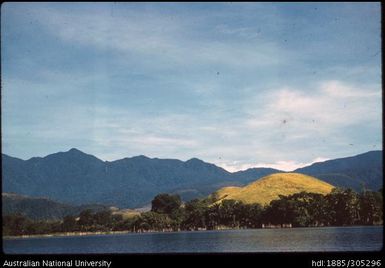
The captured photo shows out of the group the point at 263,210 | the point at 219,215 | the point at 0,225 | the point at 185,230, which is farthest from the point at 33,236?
the point at 0,225

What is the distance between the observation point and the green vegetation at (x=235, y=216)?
11975 centimetres

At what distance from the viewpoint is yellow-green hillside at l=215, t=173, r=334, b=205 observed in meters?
171

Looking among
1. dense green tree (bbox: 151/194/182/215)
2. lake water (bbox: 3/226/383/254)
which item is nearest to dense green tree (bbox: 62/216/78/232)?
dense green tree (bbox: 151/194/182/215)

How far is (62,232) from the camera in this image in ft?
549

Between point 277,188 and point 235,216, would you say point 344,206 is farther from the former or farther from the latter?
point 277,188

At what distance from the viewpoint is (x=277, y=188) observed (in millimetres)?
177625

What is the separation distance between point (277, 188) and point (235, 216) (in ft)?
137

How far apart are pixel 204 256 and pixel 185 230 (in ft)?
500

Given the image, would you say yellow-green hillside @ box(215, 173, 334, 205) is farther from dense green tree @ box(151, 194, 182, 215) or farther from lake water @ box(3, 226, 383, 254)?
lake water @ box(3, 226, 383, 254)

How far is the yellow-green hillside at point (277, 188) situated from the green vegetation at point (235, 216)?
15.5m

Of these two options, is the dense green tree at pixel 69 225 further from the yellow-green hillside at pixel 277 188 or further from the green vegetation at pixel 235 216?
the yellow-green hillside at pixel 277 188

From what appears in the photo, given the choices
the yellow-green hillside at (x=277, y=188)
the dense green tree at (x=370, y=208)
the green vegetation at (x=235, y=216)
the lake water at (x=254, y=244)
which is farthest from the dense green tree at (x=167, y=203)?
the lake water at (x=254, y=244)

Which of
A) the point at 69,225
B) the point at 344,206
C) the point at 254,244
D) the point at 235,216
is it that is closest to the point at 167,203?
the point at 235,216

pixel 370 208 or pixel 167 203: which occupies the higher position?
pixel 167 203
